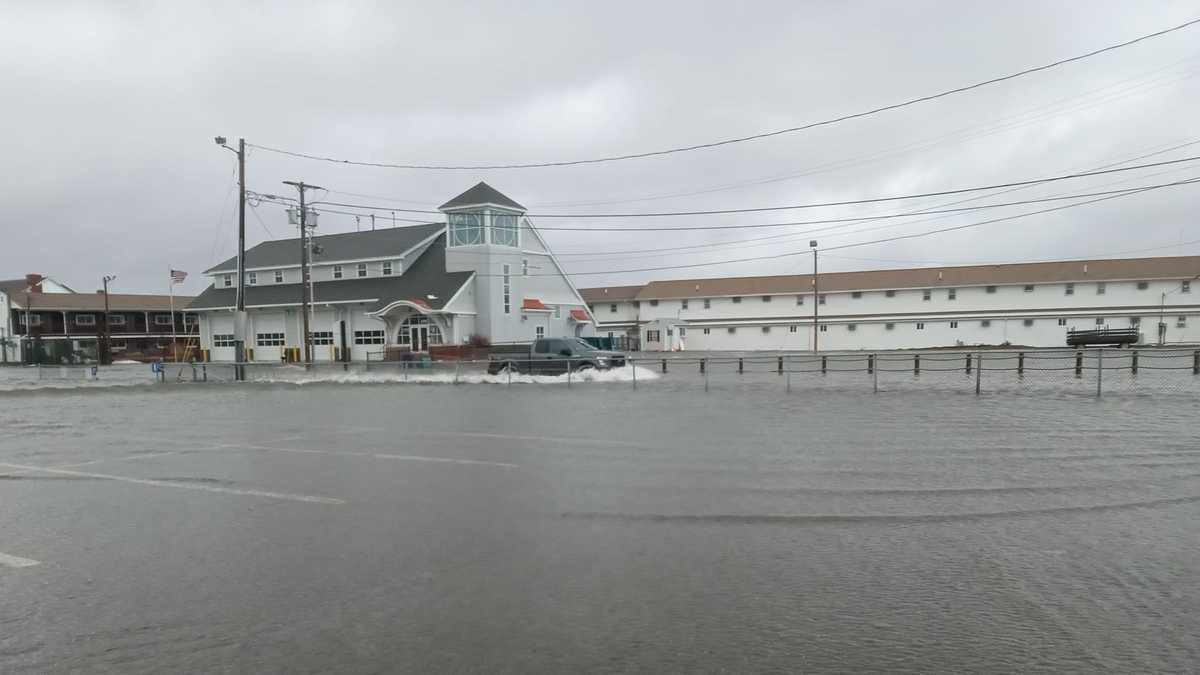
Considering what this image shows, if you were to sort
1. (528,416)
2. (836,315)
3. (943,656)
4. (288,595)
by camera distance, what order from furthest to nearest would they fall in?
(836,315)
(528,416)
(288,595)
(943,656)

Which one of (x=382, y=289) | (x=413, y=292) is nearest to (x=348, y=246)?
(x=382, y=289)

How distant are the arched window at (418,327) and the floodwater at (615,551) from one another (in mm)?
29320

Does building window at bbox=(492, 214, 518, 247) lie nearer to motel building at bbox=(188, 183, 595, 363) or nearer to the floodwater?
motel building at bbox=(188, 183, 595, 363)

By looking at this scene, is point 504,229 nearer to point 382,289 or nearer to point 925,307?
point 382,289

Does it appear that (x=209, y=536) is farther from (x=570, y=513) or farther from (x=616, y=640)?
(x=616, y=640)

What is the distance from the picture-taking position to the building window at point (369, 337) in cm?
4459

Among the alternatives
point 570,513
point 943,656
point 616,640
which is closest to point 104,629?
point 616,640

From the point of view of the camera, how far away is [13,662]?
4074 millimetres

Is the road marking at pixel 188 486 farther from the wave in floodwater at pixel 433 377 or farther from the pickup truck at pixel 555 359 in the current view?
the pickup truck at pixel 555 359

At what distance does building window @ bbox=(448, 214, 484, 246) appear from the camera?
43844mm

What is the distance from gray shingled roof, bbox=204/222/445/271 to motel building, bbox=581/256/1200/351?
23262 mm

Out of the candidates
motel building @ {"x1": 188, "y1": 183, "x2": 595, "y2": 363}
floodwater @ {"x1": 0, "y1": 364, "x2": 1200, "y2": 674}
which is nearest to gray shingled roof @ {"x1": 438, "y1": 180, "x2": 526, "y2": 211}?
motel building @ {"x1": 188, "y1": 183, "x2": 595, "y2": 363}

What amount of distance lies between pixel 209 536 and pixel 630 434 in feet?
24.1

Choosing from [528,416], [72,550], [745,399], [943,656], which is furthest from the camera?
[745,399]
